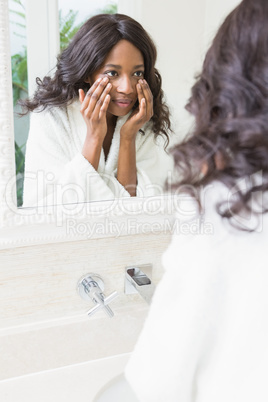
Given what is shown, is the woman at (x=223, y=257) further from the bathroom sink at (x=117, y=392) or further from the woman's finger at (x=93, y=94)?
the woman's finger at (x=93, y=94)

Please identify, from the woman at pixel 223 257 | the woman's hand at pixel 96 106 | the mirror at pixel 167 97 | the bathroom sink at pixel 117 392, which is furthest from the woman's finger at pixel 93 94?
the bathroom sink at pixel 117 392

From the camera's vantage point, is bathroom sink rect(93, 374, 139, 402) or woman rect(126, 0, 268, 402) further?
bathroom sink rect(93, 374, 139, 402)

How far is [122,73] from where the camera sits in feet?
2.76

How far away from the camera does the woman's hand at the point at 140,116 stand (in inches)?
34.3

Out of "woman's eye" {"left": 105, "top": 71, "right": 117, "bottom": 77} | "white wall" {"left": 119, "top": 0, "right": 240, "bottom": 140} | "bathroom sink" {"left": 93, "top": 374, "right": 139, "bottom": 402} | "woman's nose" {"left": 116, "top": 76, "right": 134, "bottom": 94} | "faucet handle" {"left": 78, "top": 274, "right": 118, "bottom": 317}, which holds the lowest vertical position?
"bathroom sink" {"left": 93, "top": 374, "right": 139, "bottom": 402}

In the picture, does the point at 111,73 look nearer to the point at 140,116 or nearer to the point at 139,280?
the point at 140,116

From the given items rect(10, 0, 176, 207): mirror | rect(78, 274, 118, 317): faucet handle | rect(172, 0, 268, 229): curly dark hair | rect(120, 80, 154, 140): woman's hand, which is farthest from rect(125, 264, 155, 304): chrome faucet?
rect(172, 0, 268, 229): curly dark hair

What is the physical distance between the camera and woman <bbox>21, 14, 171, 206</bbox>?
32.1 inches

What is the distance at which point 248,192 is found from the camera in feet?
1.69

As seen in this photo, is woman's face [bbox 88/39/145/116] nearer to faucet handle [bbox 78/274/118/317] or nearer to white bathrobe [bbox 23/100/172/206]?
white bathrobe [bbox 23/100/172/206]

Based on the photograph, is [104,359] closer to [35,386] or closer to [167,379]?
[35,386]

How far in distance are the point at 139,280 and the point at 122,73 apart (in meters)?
0.42

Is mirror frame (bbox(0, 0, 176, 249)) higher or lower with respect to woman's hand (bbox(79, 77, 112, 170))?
lower

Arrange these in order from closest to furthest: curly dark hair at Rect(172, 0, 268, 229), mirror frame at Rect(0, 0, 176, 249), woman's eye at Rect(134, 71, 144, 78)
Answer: curly dark hair at Rect(172, 0, 268, 229) → mirror frame at Rect(0, 0, 176, 249) → woman's eye at Rect(134, 71, 144, 78)
